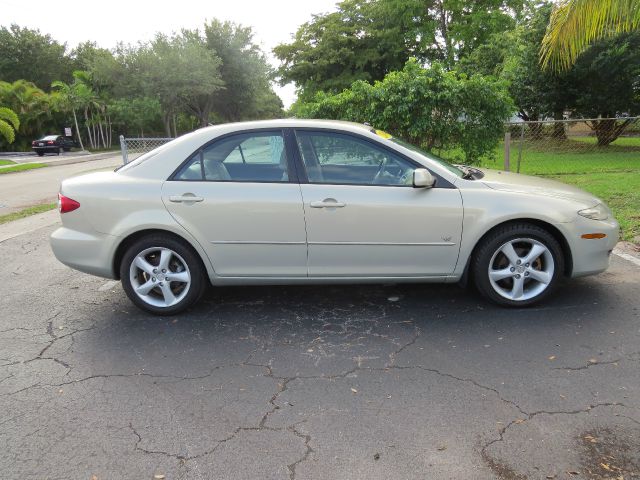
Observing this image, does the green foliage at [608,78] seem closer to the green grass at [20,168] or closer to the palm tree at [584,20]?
the palm tree at [584,20]

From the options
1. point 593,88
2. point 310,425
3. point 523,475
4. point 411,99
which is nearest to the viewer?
point 523,475

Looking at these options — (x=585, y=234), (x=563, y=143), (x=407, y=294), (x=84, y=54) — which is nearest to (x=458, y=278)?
(x=407, y=294)

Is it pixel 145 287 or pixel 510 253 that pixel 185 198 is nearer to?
pixel 145 287

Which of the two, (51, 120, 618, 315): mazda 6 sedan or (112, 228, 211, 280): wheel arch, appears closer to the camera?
(51, 120, 618, 315): mazda 6 sedan

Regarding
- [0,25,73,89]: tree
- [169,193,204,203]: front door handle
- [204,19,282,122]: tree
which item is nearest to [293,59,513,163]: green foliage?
[169,193,204,203]: front door handle

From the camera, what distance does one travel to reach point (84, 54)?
4788 cm

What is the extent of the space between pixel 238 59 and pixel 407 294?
1848 inches

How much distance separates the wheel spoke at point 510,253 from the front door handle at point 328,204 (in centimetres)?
136

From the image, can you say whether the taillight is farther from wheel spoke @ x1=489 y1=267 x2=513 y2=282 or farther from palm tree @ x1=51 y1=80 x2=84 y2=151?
palm tree @ x1=51 y1=80 x2=84 y2=151

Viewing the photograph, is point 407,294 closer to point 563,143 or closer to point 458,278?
point 458,278

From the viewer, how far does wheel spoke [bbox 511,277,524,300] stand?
4.12 meters

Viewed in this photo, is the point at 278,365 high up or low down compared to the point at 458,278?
down

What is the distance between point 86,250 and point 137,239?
0.43 metres

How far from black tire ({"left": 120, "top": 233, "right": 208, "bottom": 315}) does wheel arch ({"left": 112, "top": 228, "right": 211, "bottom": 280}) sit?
0.02 meters
